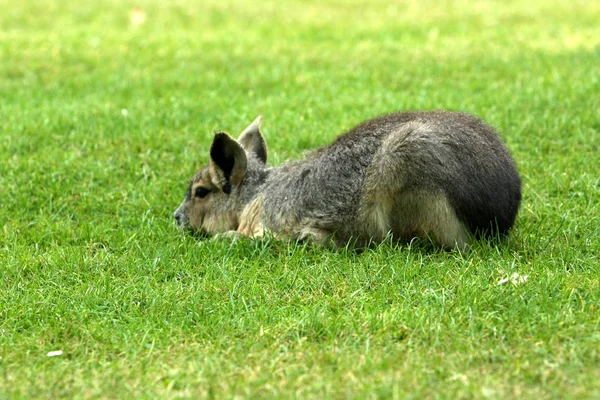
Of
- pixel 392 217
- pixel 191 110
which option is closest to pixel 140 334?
pixel 392 217

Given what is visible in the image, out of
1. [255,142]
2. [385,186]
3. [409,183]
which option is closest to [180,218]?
[255,142]

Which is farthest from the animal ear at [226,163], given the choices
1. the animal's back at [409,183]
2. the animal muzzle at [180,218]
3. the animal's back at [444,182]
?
the animal's back at [444,182]

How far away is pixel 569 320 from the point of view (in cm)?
529

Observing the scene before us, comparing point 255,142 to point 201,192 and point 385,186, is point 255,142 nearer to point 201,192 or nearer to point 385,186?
point 201,192

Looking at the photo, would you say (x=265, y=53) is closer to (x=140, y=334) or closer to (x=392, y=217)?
(x=392, y=217)

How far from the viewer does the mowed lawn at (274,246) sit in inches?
195

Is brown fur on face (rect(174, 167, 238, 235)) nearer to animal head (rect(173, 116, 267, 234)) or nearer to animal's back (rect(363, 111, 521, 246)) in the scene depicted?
animal head (rect(173, 116, 267, 234))

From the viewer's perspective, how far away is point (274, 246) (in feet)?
22.9

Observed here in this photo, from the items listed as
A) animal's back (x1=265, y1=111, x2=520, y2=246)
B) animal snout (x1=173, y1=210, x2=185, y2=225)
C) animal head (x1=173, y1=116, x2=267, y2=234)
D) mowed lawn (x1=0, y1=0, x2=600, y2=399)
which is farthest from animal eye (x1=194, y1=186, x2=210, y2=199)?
animal's back (x1=265, y1=111, x2=520, y2=246)

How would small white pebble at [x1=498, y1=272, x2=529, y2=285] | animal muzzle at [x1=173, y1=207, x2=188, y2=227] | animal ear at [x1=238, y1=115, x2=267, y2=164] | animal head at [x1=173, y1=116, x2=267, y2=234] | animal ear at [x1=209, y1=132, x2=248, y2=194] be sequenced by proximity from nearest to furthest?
small white pebble at [x1=498, y1=272, x2=529, y2=285] < animal ear at [x1=209, y1=132, x2=248, y2=194] < animal head at [x1=173, y1=116, x2=267, y2=234] < animal muzzle at [x1=173, y1=207, x2=188, y2=227] < animal ear at [x1=238, y1=115, x2=267, y2=164]

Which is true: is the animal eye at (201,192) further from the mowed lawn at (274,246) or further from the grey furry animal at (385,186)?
the mowed lawn at (274,246)

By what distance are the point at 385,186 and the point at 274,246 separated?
0.97m

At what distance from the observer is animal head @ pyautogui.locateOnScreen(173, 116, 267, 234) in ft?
24.6

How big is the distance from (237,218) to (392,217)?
4.73ft
